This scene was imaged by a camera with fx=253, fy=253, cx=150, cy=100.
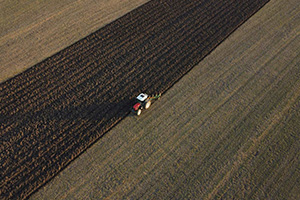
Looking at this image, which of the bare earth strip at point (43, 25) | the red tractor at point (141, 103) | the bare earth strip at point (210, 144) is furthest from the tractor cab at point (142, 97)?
the bare earth strip at point (43, 25)

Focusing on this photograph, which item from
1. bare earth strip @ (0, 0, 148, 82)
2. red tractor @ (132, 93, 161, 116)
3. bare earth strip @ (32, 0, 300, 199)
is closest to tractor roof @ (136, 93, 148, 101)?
red tractor @ (132, 93, 161, 116)

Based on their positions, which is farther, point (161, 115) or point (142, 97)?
point (161, 115)

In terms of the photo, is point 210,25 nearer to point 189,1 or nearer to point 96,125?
point 189,1

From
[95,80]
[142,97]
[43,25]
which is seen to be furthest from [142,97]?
[43,25]

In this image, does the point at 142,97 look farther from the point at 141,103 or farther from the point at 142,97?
the point at 141,103

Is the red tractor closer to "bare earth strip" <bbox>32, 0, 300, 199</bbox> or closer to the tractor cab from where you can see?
the tractor cab

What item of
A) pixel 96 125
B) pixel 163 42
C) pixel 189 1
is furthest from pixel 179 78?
pixel 189 1
